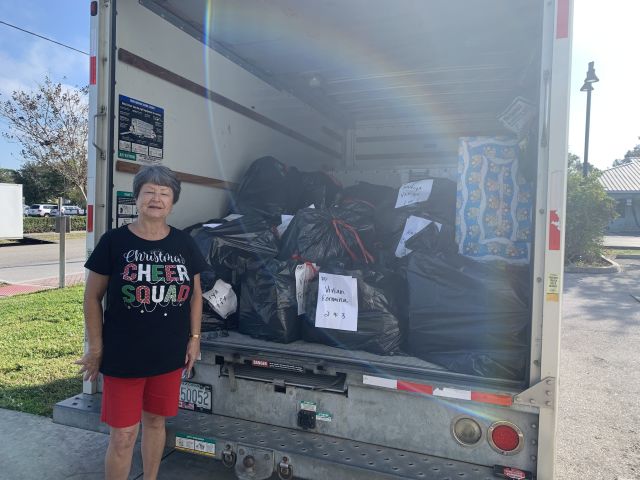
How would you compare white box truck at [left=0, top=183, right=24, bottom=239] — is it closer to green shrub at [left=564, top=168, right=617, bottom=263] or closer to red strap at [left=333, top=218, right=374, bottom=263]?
green shrub at [left=564, top=168, right=617, bottom=263]

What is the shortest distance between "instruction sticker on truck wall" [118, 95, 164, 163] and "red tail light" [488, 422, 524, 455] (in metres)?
2.36

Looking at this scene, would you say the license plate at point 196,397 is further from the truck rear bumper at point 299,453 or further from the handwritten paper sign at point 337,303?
the handwritten paper sign at point 337,303

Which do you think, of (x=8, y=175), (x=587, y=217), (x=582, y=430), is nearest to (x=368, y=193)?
(x=582, y=430)

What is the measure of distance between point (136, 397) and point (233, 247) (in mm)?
1110

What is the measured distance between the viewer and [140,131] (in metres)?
2.87

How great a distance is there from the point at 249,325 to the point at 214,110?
168 centimetres

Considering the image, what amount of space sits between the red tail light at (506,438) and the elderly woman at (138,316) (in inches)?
55.1

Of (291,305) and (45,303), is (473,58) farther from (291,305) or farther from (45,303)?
(45,303)

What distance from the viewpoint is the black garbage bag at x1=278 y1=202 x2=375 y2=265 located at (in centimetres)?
294

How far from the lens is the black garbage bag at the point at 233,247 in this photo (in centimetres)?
293

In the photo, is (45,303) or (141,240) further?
(45,303)

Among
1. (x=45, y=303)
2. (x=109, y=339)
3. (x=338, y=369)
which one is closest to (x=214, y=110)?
(x=109, y=339)

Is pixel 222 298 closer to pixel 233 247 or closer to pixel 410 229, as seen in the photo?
pixel 233 247

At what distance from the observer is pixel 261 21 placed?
333 cm
